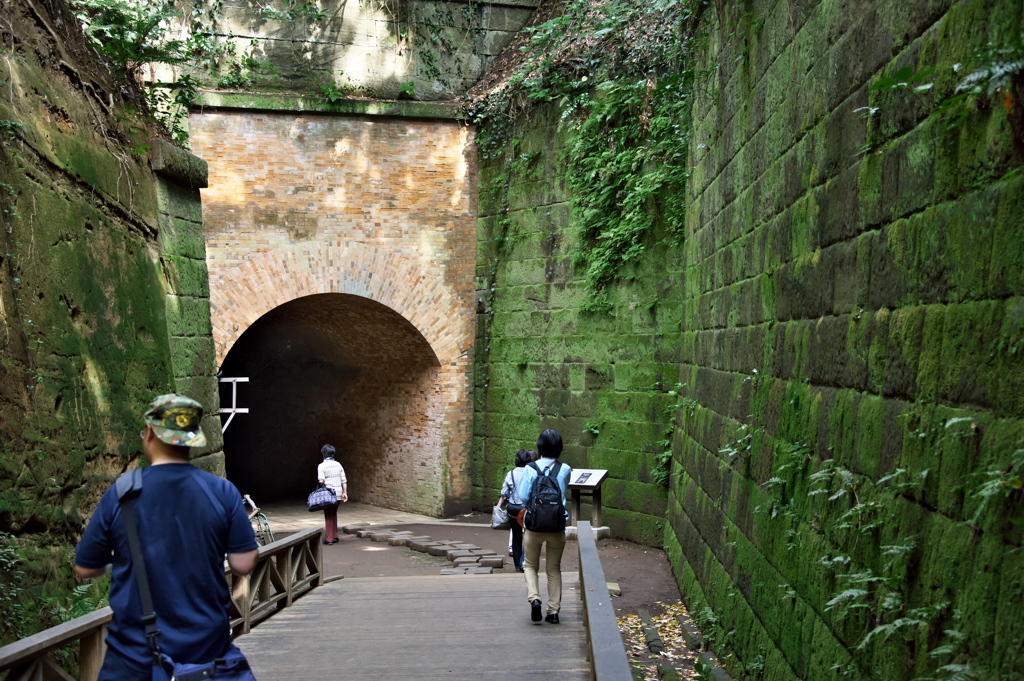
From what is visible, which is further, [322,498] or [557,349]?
[557,349]

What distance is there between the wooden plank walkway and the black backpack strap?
81.0 inches

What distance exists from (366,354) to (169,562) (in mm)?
12026

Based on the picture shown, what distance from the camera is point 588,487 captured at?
10242 millimetres

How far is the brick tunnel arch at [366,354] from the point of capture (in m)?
12.4

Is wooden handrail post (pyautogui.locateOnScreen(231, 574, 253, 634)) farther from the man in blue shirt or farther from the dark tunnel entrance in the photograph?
the dark tunnel entrance

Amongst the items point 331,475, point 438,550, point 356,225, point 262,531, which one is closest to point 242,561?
point 438,550

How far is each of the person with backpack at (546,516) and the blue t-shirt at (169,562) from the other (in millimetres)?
2884

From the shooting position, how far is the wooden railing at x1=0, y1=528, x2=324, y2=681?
324cm

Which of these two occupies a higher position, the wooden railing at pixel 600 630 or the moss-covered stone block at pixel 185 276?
the moss-covered stone block at pixel 185 276

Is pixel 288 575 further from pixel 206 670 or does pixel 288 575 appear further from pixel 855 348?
pixel 855 348

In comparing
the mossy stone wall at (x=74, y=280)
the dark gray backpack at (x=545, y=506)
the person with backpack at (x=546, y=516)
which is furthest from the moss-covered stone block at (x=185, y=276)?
the dark gray backpack at (x=545, y=506)

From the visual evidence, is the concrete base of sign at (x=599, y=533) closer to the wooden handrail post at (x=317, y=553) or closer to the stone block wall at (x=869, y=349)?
the wooden handrail post at (x=317, y=553)

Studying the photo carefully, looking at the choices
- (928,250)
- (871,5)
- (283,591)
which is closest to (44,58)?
(283,591)

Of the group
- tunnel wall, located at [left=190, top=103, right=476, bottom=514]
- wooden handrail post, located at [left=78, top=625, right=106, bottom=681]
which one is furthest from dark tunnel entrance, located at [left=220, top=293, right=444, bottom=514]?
wooden handrail post, located at [left=78, top=625, right=106, bottom=681]
